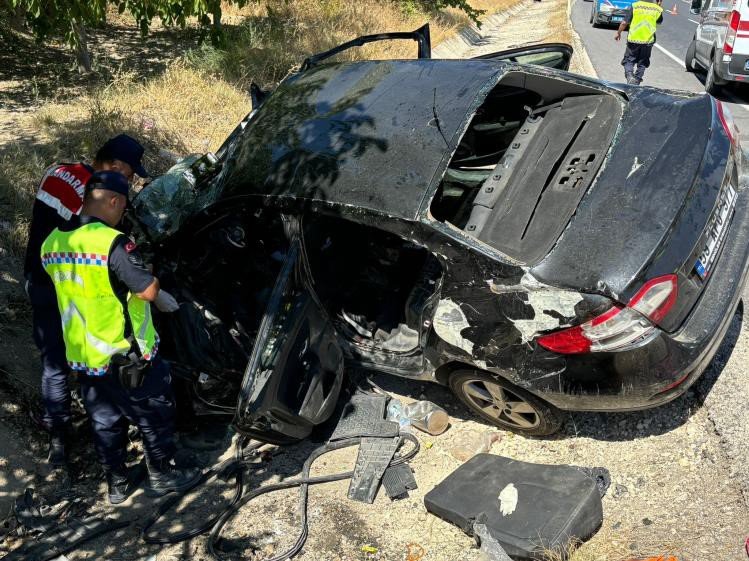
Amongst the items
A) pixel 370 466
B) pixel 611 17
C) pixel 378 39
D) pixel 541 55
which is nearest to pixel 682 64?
pixel 611 17

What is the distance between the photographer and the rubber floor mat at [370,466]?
3570 mm

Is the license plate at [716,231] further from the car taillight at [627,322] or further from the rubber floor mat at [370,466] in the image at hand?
the rubber floor mat at [370,466]

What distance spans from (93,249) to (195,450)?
1544mm

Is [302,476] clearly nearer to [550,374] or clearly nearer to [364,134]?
[550,374]

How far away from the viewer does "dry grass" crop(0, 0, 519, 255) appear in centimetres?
592

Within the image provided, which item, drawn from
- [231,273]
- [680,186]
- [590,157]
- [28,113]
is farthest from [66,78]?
[680,186]

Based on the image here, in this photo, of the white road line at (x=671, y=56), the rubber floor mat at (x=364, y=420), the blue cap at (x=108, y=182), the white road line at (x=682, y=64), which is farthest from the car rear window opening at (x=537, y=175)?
the white road line at (x=671, y=56)

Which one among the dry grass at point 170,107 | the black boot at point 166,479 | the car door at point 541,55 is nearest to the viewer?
the black boot at point 166,479

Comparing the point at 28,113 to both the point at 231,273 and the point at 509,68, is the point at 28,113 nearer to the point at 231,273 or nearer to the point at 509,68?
the point at 231,273

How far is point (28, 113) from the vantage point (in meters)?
7.48

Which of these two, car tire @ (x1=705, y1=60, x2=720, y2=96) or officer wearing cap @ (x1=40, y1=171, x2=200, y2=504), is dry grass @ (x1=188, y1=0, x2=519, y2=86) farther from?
officer wearing cap @ (x1=40, y1=171, x2=200, y2=504)

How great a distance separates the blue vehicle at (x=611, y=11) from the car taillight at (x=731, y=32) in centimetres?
1054

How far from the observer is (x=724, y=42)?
8.55m

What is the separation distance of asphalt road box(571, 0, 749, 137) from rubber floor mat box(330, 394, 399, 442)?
5.04 metres
